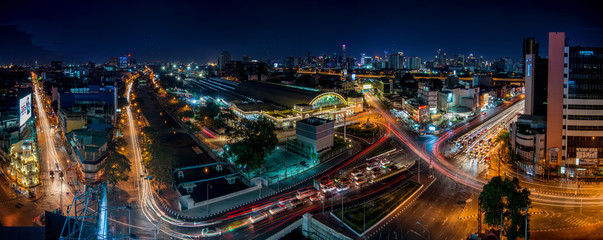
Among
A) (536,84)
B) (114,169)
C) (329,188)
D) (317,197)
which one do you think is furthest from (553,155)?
(114,169)

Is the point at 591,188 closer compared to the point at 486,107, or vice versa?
the point at 591,188

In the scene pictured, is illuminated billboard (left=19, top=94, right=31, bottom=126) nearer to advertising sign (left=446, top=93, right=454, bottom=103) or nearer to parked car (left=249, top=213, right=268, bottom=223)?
parked car (left=249, top=213, right=268, bottom=223)

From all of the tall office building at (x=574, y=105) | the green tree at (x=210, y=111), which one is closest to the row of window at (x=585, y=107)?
the tall office building at (x=574, y=105)

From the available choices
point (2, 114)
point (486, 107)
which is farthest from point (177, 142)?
point (486, 107)

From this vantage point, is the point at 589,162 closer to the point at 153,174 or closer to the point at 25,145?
the point at 153,174

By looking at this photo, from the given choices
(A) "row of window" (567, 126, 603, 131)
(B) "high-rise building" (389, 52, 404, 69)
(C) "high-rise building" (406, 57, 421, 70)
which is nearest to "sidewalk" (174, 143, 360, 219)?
(A) "row of window" (567, 126, 603, 131)
